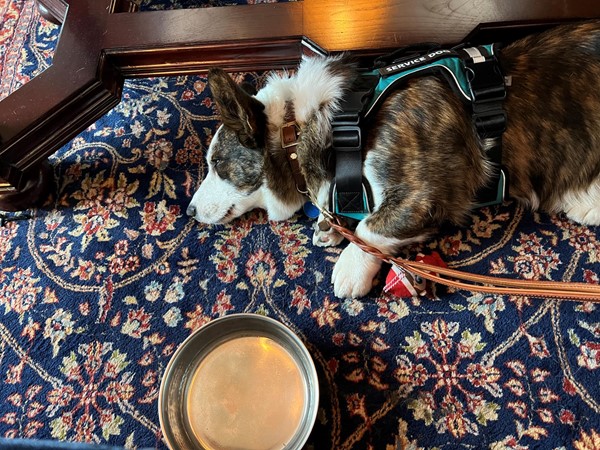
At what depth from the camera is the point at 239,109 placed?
1.24 meters

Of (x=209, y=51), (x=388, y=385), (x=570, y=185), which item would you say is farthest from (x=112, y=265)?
(x=570, y=185)

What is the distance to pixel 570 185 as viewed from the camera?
141 centimetres

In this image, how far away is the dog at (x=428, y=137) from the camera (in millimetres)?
1265

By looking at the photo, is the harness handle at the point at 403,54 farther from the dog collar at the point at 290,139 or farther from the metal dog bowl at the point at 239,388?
the metal dog bowl at the point at 239,388

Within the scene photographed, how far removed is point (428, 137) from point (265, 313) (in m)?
0.73

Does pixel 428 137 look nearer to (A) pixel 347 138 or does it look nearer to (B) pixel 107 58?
(A) pixel 347 138

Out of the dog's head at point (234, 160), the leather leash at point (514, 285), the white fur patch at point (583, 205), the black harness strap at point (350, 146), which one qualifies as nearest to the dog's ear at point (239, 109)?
the dog's head at point (234, 160)

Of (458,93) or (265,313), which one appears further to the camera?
(265,313)

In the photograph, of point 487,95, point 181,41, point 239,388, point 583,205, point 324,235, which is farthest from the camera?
point 181,41

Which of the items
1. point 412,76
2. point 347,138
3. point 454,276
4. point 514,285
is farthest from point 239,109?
point 514,285

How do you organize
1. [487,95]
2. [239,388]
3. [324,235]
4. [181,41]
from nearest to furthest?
[487,95]
[239,388]
[324,235]
[181,41]

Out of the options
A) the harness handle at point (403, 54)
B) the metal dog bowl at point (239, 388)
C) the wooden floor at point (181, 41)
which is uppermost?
the wooden floor at point (181, 41)

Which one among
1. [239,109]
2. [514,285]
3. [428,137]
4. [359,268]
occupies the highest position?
[239,109]

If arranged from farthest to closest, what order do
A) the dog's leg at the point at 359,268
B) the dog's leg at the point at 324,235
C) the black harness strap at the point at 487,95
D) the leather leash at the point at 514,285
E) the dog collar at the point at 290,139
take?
the dog's leg at the point at 324,235 < the dog's leg at the point at 359,268 < the dog collar at the point at 290,139 < the black harness strap at the point at 487,95 < the leather leash at the point at 514,285
